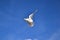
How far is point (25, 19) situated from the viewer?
5.95 meters

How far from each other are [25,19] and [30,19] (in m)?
0.40

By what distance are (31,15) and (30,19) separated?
285mm

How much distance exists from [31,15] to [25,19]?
1.86 feet

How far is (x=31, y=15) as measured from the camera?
20.5 ft

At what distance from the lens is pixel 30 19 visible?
244 inches
